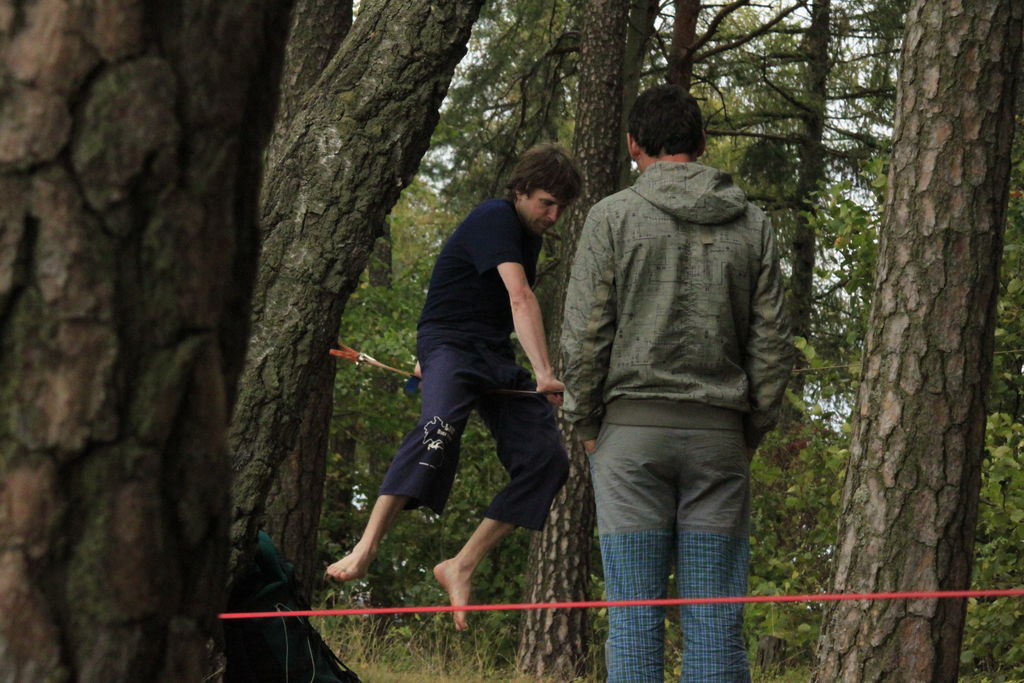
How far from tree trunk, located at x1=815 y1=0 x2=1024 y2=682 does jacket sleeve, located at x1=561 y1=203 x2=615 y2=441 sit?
1011mm

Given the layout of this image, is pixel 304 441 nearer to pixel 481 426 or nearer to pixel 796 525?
pixel 481 426

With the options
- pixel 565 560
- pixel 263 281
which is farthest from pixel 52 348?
pixel 565 560

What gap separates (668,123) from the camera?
3641mm

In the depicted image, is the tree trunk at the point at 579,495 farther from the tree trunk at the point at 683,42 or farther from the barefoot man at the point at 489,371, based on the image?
the barefoot man at the point at 489,371

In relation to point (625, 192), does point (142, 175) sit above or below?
below

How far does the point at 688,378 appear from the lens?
3.46m

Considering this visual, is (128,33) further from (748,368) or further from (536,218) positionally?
(536,218)

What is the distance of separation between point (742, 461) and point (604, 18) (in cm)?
577

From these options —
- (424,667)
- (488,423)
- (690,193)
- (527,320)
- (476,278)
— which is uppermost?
(690,193)

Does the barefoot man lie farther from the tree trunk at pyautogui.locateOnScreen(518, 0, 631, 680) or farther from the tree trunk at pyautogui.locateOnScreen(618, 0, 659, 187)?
the tree trunk at pyautogui.locateOnScreen(618, 0, 659, 187)

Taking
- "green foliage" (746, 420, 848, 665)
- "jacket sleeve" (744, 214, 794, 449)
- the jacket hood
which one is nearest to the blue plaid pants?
"jacket sleeve" (744, 214, 794, 449)

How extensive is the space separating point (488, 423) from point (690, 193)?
1538 mm

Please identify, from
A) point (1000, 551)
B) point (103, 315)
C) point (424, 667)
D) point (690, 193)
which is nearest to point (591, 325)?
point (690, 193)

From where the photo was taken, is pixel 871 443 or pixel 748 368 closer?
pixel 748 368
